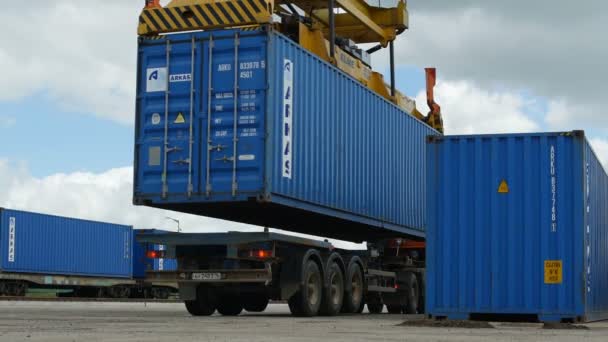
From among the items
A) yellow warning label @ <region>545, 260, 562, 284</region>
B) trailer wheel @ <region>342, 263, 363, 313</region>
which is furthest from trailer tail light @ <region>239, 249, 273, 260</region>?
yellow warning label @ <region>545, 260, 562, 284</region>

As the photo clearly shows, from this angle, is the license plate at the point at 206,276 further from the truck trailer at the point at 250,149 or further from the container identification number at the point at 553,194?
the container identification number at the point at 553,194

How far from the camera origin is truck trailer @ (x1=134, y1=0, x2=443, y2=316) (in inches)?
640

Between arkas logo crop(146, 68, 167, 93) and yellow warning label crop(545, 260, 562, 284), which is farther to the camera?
arkas logo crop(146, 68, 167, 93)

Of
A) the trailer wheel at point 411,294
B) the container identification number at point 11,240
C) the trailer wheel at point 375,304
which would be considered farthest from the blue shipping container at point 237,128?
the container identification number at point 11,240

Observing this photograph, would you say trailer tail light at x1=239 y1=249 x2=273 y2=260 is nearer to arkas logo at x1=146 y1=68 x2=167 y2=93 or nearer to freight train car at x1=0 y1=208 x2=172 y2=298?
arkas logo at x1=146 y1=68 x2=167 y2=93

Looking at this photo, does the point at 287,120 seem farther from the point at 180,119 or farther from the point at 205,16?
the point at 205,16

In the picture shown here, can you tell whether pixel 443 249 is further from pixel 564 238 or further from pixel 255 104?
pixel 255 104

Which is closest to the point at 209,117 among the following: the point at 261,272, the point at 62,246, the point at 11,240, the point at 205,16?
the point at 205,16

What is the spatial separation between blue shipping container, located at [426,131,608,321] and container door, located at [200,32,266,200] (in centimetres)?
282

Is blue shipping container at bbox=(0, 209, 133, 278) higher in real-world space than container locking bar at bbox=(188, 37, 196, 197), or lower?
lower

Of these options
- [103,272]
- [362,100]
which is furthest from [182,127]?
[103,272]

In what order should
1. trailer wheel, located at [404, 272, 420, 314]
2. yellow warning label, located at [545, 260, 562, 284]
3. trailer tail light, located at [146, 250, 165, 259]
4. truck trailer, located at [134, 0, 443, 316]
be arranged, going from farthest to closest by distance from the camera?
trailer wheel, located at [404, 272, 420, 314] < trailer tail light, located at [146, 250, 165, 259] < truck trailer, located at [134, 0, 443, 316] < yellow warning label, located at [545, 260, 562, 284]

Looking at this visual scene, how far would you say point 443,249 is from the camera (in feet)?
52.6

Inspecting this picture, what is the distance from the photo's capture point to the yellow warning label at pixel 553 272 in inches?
605
